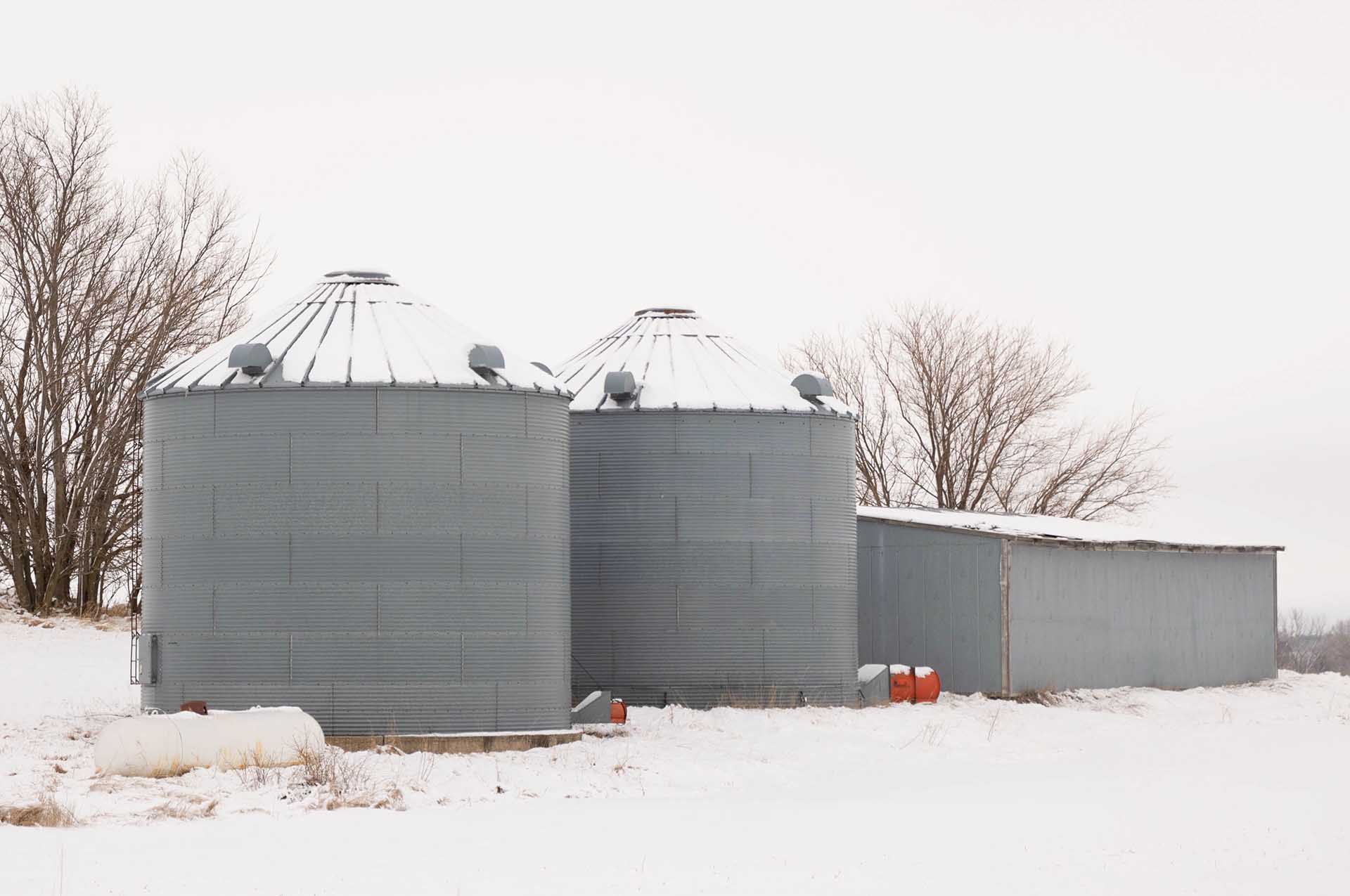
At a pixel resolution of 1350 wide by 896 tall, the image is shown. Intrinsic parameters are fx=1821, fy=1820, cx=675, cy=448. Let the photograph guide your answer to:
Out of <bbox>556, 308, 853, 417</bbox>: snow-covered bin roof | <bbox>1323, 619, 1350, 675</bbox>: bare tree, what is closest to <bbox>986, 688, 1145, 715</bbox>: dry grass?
<bbox>556, 308, 853, 417</bbox>: snow-covered bin roof

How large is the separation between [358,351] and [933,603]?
1377 cm

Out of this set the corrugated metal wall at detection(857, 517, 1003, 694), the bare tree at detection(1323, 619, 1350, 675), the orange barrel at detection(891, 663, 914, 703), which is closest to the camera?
the orange barrel at detection(891, 663, 914, 703)

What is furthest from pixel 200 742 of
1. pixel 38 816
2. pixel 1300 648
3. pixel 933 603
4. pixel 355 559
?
pixel 1300 648

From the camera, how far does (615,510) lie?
30.1m

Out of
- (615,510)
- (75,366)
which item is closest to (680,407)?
(615,510)

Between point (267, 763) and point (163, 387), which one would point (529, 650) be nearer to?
point (267, 763)

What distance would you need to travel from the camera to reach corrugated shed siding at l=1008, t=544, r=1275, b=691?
34438 millimetres

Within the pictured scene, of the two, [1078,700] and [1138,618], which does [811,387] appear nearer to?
[1078,700]

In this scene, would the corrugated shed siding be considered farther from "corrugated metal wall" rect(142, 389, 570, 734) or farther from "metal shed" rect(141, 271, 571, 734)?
"corrugated metal wall" rect(142, 389, 570, 734)

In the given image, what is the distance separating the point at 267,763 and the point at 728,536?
33.1ft

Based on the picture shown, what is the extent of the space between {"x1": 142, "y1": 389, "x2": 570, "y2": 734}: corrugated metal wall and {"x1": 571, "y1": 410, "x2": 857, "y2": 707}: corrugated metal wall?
4797mm

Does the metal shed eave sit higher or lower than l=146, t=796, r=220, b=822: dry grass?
higher

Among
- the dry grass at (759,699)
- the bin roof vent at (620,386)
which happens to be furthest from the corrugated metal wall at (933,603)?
the bin roof vent at (620,386)

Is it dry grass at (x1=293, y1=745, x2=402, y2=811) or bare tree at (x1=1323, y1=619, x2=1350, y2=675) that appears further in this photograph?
bare tree at (x1=1323, y1=619, x2=1350, y2=675)
